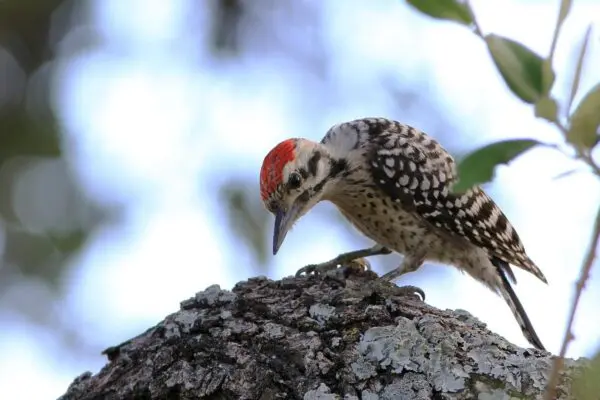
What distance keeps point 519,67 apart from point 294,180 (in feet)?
10.2

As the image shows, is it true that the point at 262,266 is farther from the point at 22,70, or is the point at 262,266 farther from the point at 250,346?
the point at 250,346

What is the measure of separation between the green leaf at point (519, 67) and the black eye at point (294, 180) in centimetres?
306

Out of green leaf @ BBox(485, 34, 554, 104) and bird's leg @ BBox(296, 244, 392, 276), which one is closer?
green leaf @ BBox(485, 34, 554, 104)

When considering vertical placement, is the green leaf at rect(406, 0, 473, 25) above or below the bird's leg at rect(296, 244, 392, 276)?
below

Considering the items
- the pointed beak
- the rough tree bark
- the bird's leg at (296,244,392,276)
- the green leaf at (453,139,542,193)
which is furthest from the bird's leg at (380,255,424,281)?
the green leaf at (453,139,542,193)

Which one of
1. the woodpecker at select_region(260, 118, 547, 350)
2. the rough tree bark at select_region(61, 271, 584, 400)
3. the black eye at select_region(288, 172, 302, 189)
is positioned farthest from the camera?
the woodpecker at select_region(260, 118, 547, 350)

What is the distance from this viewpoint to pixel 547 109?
3.26 feet

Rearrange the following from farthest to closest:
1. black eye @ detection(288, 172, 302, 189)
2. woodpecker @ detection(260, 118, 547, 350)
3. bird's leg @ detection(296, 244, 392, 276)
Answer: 1. woodpecker @ detection(260, 118, 547, 350)
2. black eye @ detection(288, 172, 302, 189)
3. bird's leg @ detection(296, 244, 392, 276)

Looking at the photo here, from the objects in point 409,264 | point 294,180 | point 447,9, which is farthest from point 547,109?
point 409,264

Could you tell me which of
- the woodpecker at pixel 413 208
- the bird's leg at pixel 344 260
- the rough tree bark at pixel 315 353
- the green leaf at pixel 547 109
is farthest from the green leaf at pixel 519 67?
the woodpecker at pixel 413 208

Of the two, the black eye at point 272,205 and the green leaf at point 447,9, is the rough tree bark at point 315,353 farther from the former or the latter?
the green leaf at point 447,9

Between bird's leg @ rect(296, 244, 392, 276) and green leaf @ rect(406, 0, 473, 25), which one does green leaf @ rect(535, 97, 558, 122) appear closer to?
green leaf @ rect(406, 0, 473, 25)

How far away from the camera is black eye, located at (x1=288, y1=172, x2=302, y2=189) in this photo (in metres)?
4.09

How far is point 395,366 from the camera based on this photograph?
2.53 m
